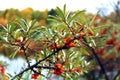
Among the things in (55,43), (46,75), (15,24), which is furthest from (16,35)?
(46,75)

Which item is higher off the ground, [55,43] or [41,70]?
[55,43]

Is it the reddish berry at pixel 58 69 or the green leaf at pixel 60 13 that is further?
the reddish berry at pixel 58 69

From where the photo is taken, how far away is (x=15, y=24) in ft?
5.10

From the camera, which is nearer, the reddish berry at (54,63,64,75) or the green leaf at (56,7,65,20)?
the green leaf at (56,7,65,20)

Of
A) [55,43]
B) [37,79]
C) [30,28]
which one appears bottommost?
[37,79]

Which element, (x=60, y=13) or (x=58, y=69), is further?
(x=58, y=69)

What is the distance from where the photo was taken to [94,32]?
1632mm

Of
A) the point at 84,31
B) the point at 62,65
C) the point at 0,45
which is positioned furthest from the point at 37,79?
the point at 84,31

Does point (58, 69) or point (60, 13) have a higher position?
point (60, 13)

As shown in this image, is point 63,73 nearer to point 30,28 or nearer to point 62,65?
point 62,65

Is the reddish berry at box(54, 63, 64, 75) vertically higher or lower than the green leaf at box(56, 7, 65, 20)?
lower

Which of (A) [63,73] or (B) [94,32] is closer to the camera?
(B) [94,32]

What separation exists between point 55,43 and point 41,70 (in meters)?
0.22

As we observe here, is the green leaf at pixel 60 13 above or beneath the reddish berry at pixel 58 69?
above
